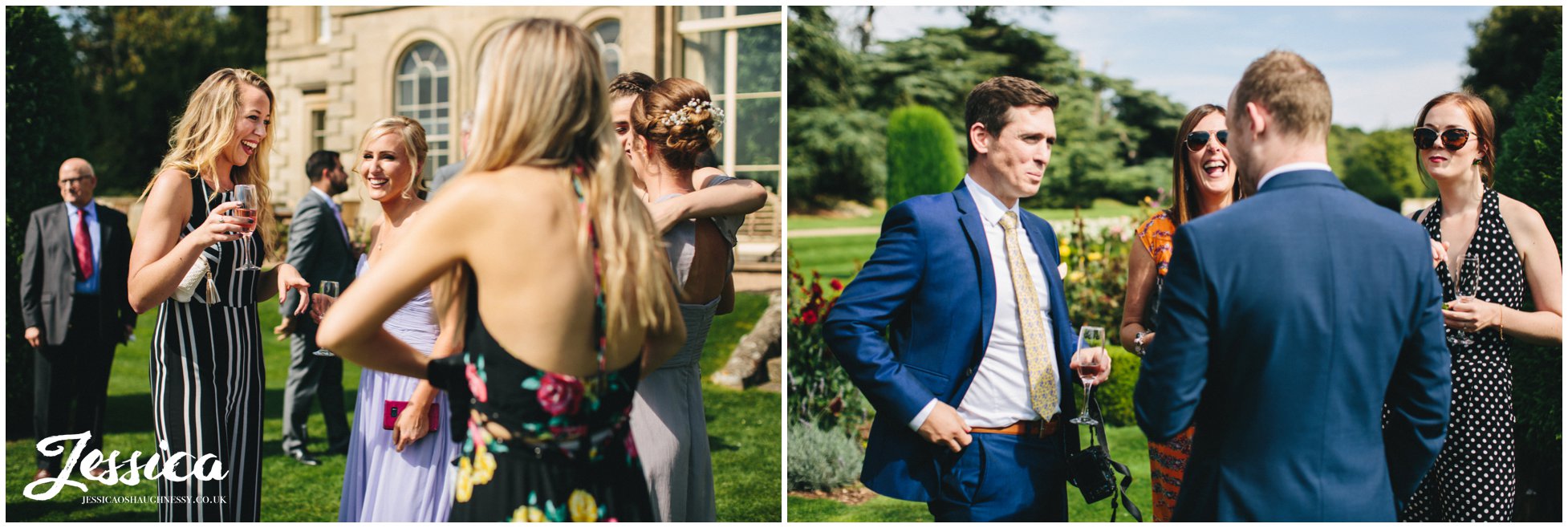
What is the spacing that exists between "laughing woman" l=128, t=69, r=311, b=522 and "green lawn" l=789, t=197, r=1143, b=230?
16.0m

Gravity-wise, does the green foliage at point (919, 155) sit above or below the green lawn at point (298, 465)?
above

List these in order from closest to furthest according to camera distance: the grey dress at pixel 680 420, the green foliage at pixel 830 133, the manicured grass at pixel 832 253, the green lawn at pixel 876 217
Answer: the grey dress at pixel 680 420
the manicured grass at pixel 832 253
the green lawn at pixel 876 217
the green foliage at pixel 830 133

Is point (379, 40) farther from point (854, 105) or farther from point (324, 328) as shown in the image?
point (324, 328)

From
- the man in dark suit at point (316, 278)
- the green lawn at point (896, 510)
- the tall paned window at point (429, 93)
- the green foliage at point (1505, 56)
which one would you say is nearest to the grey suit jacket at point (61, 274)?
the man in dark suit at point (316, 278)

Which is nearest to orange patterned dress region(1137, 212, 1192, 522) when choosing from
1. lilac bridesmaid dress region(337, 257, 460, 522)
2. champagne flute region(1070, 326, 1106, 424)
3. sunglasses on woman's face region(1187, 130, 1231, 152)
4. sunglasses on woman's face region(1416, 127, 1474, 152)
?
sunglasses on woman's face region(1187, 130, 1231, 152)

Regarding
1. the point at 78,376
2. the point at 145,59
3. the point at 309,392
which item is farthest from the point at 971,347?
the point at 145,59

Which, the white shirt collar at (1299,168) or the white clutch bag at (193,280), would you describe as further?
the white clutch bag at (193,280)

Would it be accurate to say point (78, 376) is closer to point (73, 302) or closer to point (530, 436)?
point (73, 302)

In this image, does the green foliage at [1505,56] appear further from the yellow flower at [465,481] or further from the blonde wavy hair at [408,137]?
the yellow flower at [465,481]

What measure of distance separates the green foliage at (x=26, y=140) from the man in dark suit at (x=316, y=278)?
7.68ft

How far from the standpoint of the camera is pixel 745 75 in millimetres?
14914

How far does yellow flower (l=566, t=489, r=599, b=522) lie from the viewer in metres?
2.12

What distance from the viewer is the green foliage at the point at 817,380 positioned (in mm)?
6480

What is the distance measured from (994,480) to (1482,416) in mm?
1786
